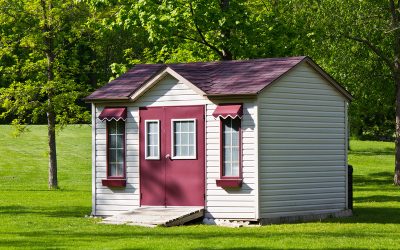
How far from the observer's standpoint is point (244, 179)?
22672 millimetres

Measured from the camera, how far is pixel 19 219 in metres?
24.4

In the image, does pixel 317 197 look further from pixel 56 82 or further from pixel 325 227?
pixel 56 82

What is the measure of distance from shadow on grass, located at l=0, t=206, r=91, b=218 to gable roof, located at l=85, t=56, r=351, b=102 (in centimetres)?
346

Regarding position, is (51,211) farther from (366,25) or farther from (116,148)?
(366,25)

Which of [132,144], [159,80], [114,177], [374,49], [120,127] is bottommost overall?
[114,177]

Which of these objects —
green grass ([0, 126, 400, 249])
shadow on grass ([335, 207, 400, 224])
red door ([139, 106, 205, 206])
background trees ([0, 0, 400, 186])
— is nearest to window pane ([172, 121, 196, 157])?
red door ([139, 106, 205, 206])

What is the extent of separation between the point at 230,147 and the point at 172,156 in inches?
69.2

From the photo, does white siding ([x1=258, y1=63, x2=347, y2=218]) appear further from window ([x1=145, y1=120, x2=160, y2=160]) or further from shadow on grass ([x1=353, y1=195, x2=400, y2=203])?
shadow on grass ([x1=353, y1=195, x2=400, y2=203])

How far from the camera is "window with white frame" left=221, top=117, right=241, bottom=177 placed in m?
22.9

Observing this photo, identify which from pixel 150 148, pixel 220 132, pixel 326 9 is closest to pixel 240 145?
pixel 220 132

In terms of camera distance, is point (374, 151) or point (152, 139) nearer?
point (152, 139)

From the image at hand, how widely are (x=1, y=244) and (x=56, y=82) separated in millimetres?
19506

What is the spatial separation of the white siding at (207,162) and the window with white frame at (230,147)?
185 mm

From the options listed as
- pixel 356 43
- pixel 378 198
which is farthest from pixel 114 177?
pixel 356 43
